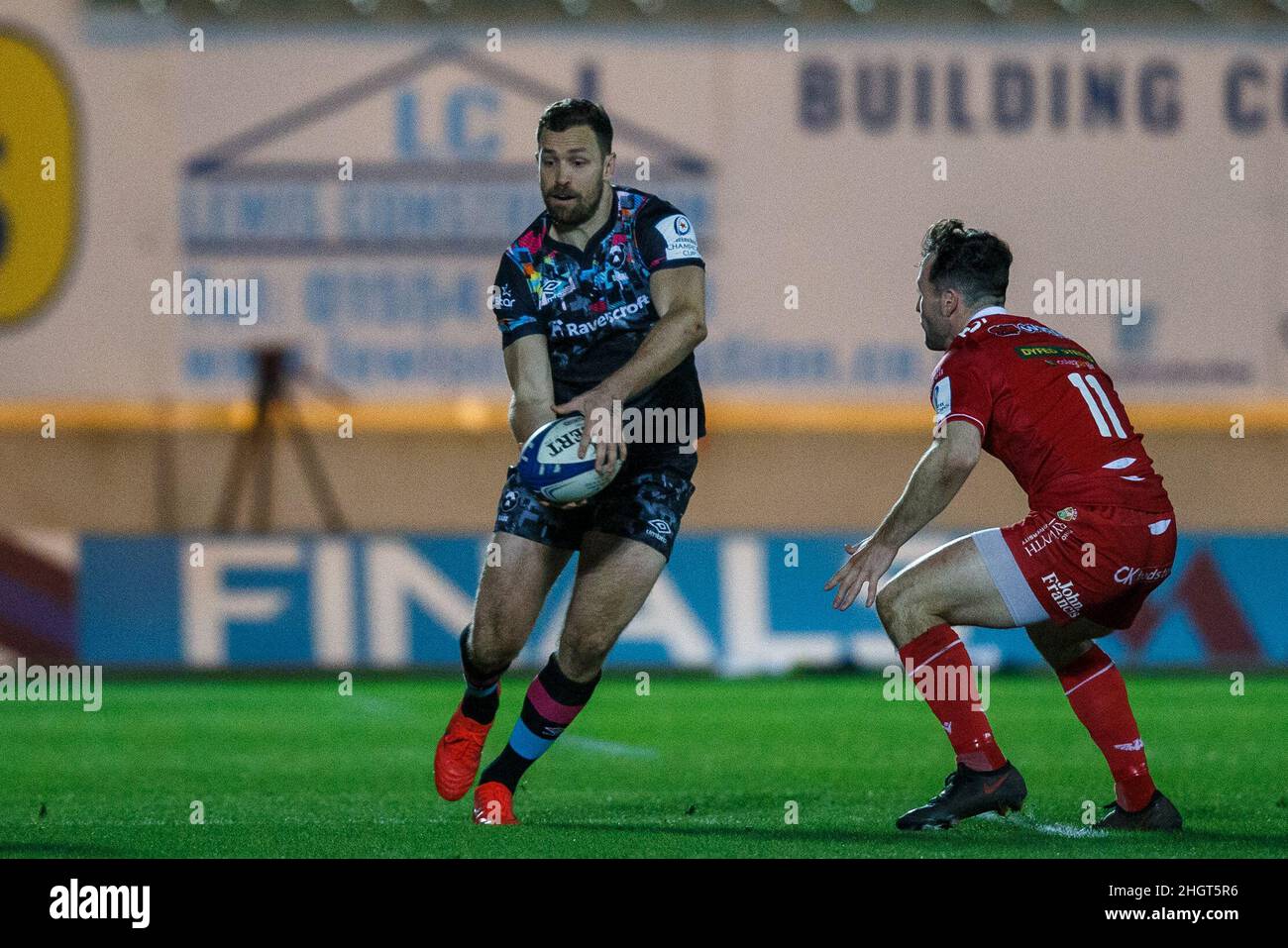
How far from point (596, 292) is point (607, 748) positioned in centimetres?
307

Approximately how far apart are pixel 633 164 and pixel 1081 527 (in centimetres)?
1193

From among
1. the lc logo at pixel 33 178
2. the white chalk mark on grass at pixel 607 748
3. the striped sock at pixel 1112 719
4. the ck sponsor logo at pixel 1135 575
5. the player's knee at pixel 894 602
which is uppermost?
the lc logo at pixel 33 178

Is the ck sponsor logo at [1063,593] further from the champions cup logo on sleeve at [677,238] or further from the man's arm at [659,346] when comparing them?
the champions cup logo on sleeve at [677,238]

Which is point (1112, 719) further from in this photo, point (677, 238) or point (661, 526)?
point (677, 238)

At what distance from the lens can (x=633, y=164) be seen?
1745 centimetres

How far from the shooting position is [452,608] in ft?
43.4

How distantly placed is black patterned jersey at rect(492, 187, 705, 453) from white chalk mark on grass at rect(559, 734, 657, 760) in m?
2.56

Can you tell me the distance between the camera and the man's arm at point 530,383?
6422mm

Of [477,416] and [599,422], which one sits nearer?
[599,422]

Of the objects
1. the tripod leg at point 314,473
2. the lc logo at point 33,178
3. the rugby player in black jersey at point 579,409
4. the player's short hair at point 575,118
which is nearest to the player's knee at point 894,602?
the rugby player in black jersey at point 579,409

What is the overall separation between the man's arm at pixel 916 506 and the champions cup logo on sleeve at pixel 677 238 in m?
1.12

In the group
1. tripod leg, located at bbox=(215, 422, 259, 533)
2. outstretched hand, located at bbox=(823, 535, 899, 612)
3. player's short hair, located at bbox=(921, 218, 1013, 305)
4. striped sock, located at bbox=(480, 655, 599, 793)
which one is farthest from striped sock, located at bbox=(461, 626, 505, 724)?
tripod leg, located at bbox=(215, 422, 259, 533)
